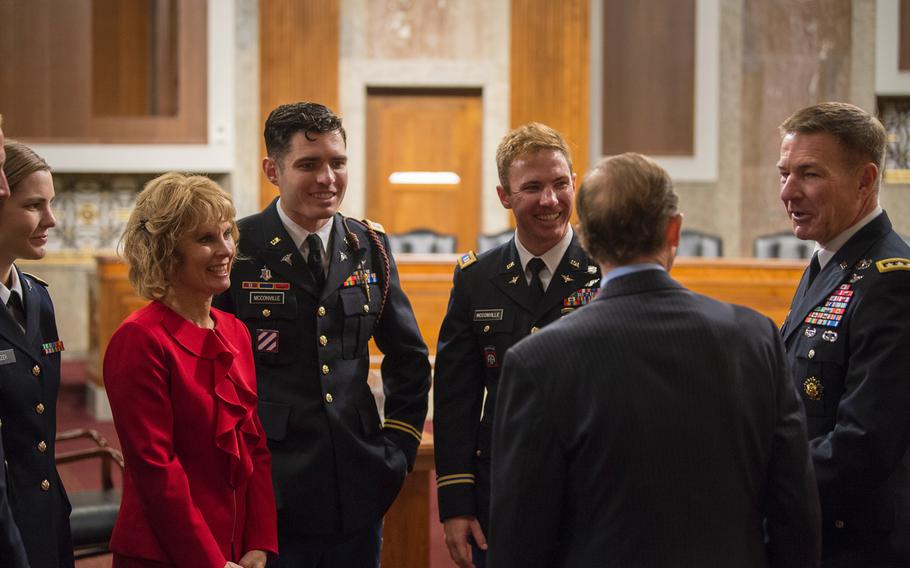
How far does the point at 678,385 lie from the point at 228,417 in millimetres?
916

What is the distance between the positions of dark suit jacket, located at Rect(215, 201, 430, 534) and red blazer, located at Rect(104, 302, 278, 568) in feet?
0.38

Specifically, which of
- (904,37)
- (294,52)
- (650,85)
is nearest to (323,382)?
(294,52)

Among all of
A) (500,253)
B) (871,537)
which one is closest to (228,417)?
(500,253)

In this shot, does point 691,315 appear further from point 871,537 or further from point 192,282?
point 192,282

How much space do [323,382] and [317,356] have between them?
0.22ft

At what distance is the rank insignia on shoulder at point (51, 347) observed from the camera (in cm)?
207

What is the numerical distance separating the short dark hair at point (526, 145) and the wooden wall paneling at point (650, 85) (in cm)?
732

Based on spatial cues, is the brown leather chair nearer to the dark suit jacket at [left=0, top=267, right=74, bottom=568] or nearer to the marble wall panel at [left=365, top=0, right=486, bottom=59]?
the dark suit jacket at [left=0, top=267, right=74, bottom=568]

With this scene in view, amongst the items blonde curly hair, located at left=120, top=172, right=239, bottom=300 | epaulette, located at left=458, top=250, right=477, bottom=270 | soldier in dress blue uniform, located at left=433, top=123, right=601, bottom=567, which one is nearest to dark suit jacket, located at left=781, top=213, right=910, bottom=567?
soldier in dress blue uniform, located at left=433, top=123, right=601, bottom=567

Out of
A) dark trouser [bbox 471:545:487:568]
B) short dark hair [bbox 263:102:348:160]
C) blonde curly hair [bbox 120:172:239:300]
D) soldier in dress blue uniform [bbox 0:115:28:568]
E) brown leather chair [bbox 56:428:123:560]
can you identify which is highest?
short dark hair [bbox 263:102:348:160]

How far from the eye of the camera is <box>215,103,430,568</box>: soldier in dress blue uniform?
210cm

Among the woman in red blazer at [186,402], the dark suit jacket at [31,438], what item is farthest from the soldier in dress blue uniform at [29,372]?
the woman in red blazer at [186,402]

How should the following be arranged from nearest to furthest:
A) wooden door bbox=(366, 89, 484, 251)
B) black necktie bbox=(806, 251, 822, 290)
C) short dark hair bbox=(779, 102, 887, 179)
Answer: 1. short dark hair bbox=(779, 102, 887, 179)
2. black necktie bbox=(806, 251, 822, 290)
3. wooden door bbox=(366, 89, 484, 251)

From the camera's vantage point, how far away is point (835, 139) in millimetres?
1990
